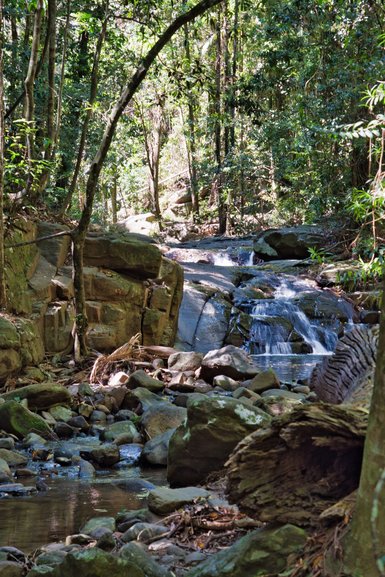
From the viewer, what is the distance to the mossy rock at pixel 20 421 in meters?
7.07

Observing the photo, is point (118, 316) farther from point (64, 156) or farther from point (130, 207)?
point (130, 207)

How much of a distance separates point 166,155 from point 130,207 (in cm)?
368

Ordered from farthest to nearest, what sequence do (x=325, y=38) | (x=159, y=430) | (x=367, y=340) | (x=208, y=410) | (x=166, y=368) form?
(x=325, y=38)
(x=166, y=368)
(x=159, y=430)
(x=208, y=410)
(x=367, y=340)

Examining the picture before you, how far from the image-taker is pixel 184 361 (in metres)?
10.8

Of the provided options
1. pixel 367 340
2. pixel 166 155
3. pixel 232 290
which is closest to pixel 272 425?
pixel 367 340

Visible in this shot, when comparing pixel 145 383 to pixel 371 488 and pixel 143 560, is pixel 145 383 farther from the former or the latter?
pixel 371 488

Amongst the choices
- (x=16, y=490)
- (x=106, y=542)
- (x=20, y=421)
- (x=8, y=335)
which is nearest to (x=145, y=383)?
(x=8, y=335)

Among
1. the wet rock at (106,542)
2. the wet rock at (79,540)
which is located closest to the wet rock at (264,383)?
the wet rock at (79,540)

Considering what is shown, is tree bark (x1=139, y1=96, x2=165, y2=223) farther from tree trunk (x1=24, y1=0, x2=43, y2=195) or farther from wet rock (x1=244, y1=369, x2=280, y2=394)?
wet rock (x1=244, y1=369, x2=280, y2=394)

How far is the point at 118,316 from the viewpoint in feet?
37.6

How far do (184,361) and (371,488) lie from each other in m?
8.81

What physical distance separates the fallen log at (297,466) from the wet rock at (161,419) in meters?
4.41

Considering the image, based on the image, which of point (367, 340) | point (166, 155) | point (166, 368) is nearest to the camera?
point (367, 340)

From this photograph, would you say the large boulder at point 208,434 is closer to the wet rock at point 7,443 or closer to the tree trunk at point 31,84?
the wet rock at point 7,443
